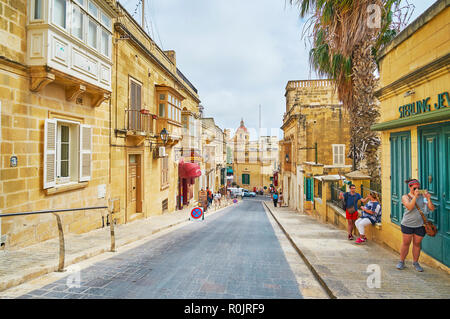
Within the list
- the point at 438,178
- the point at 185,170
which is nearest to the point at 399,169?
the point at 438,178

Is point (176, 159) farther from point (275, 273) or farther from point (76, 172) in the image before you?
point (275, 273)

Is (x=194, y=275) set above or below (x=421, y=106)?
below

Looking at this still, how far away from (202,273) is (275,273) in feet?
4.16

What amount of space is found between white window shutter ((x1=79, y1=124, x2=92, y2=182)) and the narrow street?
3.29 meters

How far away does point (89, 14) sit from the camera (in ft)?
26.9

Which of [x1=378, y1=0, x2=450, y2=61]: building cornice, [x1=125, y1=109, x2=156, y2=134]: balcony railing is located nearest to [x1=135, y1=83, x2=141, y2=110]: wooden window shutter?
[x1=125, y1=109, x2=156, y2=134]: balcony railing

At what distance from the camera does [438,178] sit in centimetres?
493

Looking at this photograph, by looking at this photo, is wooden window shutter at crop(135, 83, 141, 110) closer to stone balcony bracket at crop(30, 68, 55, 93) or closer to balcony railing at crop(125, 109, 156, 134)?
balcony railing at crop(125, 109, 156, 134)

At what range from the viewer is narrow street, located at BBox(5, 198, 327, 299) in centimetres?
396

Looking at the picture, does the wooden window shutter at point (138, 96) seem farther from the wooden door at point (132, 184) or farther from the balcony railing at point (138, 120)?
the wooden door at point (132, 184)

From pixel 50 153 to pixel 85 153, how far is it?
63.0 inches

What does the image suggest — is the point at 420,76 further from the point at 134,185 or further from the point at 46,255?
the point at 134,185

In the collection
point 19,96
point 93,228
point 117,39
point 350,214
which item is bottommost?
point 93,228
